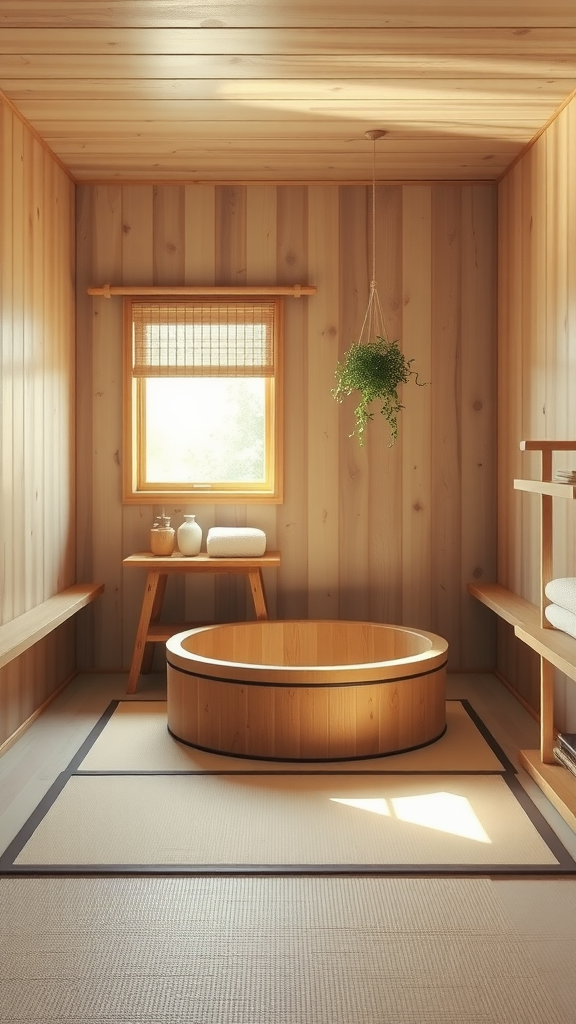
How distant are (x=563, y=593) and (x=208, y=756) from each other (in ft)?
5.00

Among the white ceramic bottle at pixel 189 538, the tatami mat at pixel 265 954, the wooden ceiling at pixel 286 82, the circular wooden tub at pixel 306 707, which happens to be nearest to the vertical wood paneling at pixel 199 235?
the wooden ceiling at pixel 286 82

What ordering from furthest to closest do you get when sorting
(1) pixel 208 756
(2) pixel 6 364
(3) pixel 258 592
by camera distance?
1. (3) pixel 258 592
2. (2) pixel 6 364
3. (1) pixel 208 756

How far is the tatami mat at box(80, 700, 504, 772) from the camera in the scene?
346cm

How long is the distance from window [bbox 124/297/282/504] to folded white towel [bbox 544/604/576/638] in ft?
6.80

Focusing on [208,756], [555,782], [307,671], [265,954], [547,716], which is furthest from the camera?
[208,756]

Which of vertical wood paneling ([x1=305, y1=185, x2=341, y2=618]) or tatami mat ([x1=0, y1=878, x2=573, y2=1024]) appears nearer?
tatami mat ([x1=0, y1=878, x2=573, y2=1024])

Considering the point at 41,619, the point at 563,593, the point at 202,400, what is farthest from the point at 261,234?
the point at 563,593

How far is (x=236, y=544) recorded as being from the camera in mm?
4680

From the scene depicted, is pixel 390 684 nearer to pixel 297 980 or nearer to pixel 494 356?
pixel 297 980

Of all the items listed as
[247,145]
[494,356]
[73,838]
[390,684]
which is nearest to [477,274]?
[494,356]

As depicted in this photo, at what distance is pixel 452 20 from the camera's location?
308 cm

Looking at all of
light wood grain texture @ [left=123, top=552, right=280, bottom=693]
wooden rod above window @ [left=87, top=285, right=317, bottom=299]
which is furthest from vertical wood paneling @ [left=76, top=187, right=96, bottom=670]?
light wood grain texture @ [left=123, top=552, right=280, bottom=693]

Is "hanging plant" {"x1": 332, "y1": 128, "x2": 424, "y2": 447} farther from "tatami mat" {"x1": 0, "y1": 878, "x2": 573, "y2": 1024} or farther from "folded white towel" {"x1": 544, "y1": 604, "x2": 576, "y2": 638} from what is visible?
"tatami mat" {"x1": 0, "y1": 878, "x2": 573, "y2": 1024}

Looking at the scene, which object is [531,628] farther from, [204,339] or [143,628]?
[204,339]
